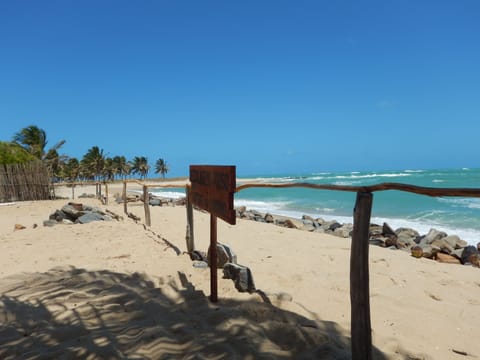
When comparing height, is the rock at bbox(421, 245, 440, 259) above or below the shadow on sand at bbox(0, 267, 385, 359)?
below

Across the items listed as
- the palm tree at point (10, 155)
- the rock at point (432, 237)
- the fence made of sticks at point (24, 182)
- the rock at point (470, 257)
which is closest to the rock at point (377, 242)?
the rock at point (432, 237)

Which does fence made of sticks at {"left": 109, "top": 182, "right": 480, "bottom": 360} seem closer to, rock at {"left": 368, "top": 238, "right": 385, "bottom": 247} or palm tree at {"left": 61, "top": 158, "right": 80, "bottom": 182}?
rock at {"left": 368, "top": 238, "right": 385, "bottom": 247}

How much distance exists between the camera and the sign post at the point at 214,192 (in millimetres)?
2566

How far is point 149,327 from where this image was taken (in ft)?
8.39

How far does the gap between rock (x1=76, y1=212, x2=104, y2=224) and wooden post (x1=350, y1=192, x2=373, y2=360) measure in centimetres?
740

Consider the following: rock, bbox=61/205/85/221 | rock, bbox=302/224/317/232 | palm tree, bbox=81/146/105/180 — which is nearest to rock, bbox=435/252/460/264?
rock, bbox=302/224/317/232

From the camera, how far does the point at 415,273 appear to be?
4855 mm

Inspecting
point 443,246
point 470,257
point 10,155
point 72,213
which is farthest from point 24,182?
point 470,257

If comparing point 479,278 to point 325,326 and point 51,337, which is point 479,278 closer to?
point 325,326

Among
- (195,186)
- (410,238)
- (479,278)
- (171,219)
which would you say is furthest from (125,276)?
(410,238)

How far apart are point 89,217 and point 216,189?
6.55 meters

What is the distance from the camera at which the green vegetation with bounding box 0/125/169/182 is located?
21.3 metres

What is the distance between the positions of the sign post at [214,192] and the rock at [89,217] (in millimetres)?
5551

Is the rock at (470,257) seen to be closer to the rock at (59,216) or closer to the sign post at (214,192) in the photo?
the sign post at (214,192)
